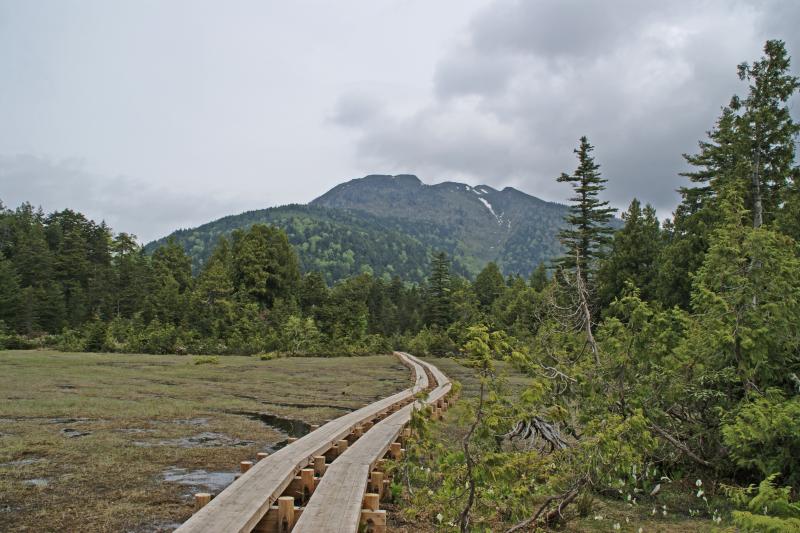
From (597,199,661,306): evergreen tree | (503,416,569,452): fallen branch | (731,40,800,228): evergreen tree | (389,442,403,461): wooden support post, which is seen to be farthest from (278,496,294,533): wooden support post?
(597,199,661,306): evergreen tree

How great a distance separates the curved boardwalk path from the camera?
15.4 feet

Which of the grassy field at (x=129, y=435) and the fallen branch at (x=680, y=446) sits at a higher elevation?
the fallen branch at (x=680, y=446)

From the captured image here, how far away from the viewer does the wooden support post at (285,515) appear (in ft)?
17.5

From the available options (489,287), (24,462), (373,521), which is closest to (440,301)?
(489,287)

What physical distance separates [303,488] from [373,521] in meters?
1.67

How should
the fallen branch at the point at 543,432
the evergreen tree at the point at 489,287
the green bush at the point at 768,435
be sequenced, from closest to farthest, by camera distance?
the green bush at the point at 768,435, the fallen branch at the point at 543,432, the evergreen tree at the point at 489,287

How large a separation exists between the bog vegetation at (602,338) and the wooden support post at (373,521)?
37 cm

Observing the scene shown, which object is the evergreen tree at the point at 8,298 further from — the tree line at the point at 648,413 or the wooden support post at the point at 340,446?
the tree line at the point at 648,413

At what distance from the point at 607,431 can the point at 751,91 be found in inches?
902

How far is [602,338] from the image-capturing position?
9.76 meters

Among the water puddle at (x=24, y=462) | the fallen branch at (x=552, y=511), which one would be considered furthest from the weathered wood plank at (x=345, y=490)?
the water puddle at (x=24, y=462)

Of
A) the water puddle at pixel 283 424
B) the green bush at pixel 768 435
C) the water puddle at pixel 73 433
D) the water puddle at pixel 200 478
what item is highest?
the green bush at pixel 768 435

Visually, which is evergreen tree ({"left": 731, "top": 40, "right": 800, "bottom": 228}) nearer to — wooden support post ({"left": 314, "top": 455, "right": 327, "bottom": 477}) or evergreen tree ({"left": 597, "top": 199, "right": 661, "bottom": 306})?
evergreen tree ({"left": 597, "top": 199, "right": 661, "bottom": 306})

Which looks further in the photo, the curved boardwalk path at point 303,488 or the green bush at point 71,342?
the green bush at point 71,342
